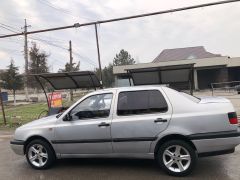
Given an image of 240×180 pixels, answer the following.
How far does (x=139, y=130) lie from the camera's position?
21.5ft

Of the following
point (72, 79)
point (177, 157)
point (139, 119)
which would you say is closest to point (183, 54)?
point (72, 79)

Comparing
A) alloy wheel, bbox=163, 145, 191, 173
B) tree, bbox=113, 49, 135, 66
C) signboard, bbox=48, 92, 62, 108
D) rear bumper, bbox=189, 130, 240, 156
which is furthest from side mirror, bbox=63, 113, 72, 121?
tree, bbox=113, 49, 135, 66

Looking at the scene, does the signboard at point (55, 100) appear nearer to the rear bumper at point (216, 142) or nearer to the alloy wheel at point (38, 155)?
the alloy wheel at point (38, 155)

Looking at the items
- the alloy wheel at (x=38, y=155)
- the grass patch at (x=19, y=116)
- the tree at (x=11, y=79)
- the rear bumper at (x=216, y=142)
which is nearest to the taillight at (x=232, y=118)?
the rear bumper at (x=216, y=142)

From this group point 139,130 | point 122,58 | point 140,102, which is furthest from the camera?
point 122,58

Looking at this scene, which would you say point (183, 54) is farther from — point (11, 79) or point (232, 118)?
point (232, 118)

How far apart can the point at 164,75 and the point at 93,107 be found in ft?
16.5

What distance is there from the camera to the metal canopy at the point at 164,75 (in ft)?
36.0

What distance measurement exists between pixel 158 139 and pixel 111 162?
1.61 metres

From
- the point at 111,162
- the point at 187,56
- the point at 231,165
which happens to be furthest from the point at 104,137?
the point at 187,56

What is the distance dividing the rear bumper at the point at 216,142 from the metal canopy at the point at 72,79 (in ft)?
21.1

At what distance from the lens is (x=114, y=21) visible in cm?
1295

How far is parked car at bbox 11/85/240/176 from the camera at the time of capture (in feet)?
20.4

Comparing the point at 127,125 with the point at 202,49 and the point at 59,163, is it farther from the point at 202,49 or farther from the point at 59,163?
the point at 202,49
